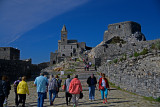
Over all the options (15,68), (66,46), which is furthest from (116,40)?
(66,46)

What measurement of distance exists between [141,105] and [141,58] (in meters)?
5.09

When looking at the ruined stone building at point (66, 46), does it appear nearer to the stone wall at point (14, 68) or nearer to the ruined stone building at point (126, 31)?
the ruined stone building at point (126, 31)

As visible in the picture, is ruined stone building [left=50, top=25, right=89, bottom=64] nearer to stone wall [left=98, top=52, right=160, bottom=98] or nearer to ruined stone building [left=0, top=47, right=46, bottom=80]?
ruined stone building [left=0, top=47, right=46, bottom=80]

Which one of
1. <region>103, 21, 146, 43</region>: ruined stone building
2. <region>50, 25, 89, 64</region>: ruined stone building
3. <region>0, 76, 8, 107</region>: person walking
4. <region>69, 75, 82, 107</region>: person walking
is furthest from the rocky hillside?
<region>50, 25, 89, 64</region>: ruined stone building

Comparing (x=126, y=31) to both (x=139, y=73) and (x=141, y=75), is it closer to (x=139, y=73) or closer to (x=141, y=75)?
(x=139, y=73)

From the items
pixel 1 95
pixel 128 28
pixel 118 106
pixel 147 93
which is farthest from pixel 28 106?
pixel 128 28

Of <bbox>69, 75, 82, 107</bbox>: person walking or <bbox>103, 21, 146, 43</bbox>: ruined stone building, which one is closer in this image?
<bbox>69, 75, 82, 107</bbox>: person walking

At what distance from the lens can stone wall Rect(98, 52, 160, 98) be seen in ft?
31.1

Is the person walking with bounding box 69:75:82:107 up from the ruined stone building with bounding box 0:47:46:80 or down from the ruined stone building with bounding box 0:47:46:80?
down

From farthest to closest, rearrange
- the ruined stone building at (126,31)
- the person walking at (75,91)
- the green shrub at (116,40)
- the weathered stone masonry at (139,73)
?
the ruined stone building at (126,31), the green shrub at (116,40), the weathered stone masonry at (139,73), the person walking at (75,91)

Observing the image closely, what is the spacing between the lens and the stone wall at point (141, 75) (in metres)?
9.48

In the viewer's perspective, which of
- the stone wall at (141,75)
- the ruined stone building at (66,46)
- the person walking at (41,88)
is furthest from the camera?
the ruined stone building at (66,46)

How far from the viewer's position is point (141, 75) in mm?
10898

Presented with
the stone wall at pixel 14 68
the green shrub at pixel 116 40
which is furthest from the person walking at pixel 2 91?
the green shrub at pixel 116 40
